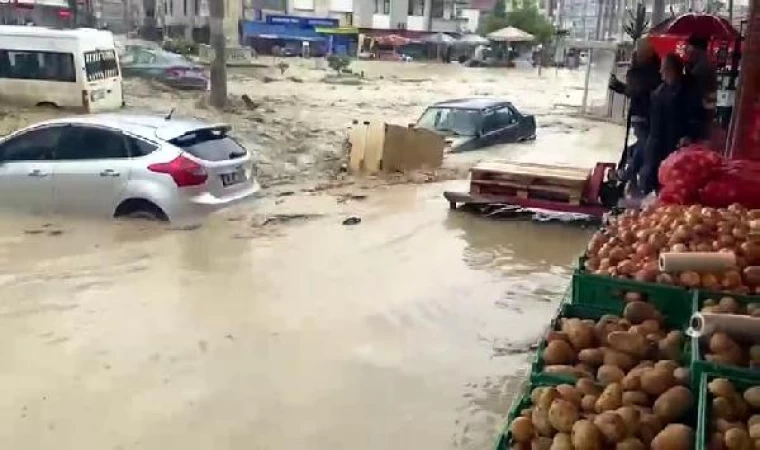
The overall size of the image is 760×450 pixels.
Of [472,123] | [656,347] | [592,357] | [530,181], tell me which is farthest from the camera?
[472,123]

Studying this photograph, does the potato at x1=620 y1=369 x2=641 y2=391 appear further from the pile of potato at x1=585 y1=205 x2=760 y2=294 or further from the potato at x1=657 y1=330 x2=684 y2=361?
the pile of potato at x1=585 y1=205 x2=760 y2=294

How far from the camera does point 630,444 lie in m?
3.02

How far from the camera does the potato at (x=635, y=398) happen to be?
3324 mm

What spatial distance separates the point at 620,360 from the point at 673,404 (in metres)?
0.47

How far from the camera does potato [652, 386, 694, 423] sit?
3.26 meters

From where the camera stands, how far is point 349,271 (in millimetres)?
8977

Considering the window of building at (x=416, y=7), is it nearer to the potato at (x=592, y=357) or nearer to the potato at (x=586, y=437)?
the potato at (x=592, y=357)

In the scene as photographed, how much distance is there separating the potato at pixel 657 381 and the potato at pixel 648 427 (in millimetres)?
204

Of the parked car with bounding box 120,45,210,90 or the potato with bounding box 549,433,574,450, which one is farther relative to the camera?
the parked car with bounding box 120,45,210,90

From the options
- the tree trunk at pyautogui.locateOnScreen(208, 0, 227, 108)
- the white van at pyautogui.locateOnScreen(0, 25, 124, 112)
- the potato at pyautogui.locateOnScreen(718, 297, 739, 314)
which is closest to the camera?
the potato at pyautogui.locateOnScreen(718, 297, 739, 314)

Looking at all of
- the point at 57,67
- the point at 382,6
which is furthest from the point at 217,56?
the point at 382,6

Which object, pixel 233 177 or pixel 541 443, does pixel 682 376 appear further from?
pixel 233 177

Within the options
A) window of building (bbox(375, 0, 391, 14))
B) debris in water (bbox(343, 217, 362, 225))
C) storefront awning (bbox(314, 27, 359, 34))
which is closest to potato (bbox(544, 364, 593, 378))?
debris in water (bbox(343, 217, 362, 225))

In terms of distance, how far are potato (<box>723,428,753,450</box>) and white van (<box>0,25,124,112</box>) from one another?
61.6ft
